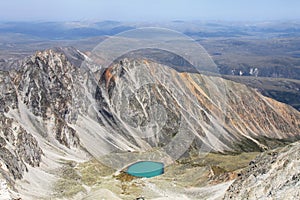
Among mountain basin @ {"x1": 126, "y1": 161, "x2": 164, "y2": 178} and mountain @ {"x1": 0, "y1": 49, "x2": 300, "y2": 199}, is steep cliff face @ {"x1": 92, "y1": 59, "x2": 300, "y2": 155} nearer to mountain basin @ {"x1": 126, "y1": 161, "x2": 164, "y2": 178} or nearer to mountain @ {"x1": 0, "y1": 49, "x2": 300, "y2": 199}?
mountain @ {"x1": 0, "y1": 49, "x2": 300, "y2": 199}

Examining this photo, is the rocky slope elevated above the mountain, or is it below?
above

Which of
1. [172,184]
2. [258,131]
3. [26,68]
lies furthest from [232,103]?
[172,184]

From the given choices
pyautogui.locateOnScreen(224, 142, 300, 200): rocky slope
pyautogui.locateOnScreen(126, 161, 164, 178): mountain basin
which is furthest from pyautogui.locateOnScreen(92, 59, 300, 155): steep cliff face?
pyautogui.locateOnScreen(224, 142, 300, 200): rocky slope

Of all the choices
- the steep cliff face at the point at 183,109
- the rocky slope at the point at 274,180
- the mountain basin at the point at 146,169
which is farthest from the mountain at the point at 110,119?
the rocky slope at the point at 274,180

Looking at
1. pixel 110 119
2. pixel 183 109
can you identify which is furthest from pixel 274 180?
pixel 183 109

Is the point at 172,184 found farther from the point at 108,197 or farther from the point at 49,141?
the point at 49,141

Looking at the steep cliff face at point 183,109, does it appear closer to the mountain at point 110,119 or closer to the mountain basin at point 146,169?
the mountain at point 110,119

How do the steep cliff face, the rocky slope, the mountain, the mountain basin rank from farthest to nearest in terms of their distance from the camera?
the steep cliff face → the mountain basin → the mountain → the rocky slope
